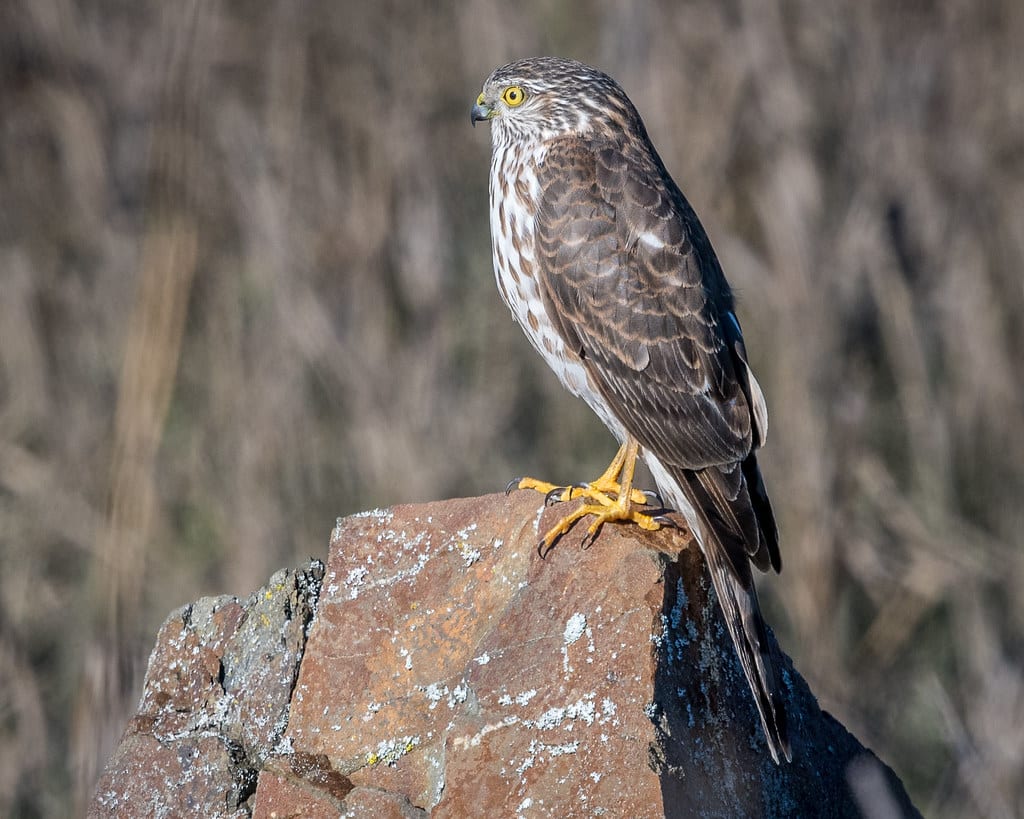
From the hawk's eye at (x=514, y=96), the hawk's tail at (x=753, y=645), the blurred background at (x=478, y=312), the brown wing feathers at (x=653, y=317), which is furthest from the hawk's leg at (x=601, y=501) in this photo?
the blurred background at (x=478, y=312)

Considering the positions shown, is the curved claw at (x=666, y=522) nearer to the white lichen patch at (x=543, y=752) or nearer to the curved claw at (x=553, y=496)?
the curved claw at (x=553, y=496)

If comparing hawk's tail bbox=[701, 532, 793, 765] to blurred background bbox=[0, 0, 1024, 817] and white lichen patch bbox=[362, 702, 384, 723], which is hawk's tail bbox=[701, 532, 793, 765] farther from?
blurred background bbox=[0, 0, 1024, 817]

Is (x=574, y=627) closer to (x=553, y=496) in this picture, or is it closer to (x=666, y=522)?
(x=553, y=496)

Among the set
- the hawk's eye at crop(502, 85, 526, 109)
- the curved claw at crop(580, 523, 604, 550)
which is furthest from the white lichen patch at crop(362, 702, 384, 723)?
the hawk's eye at crop(502, 85, 526, 109)

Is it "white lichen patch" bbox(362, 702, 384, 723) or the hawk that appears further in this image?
the hawk

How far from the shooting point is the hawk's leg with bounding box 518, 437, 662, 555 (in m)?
3.11

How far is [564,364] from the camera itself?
3924 millimetres

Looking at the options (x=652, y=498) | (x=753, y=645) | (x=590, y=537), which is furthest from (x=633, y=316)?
(x=753, y=645)

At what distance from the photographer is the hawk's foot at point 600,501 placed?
3110 millimetres

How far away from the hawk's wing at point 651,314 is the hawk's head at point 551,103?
0.94ft

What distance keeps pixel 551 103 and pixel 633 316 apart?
85 cm

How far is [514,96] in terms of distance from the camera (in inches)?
167

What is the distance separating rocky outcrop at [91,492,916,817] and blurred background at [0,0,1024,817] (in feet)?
8.59

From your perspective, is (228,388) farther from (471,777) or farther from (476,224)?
(471,777)
